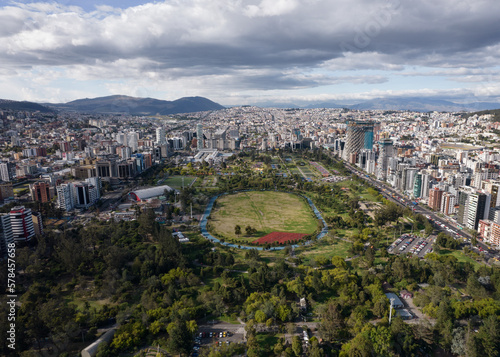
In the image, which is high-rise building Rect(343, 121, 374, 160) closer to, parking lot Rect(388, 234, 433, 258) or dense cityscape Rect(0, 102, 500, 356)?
dense cityscape Rect(0, 102, 500, 356)

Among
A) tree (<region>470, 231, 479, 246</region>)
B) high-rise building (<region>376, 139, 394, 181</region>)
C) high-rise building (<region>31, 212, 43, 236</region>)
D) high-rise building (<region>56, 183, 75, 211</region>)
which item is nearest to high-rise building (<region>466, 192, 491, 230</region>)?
tree (<region>470, 231, 479, 246</region>)

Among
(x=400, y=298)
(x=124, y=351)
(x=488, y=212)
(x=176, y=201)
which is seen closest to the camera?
(x=124, y=351)

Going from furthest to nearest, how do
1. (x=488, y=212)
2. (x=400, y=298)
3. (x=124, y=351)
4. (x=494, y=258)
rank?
(x=488, y=212)
(x=494, y=258)
(x=400, y=298)
(x=124, y=351)

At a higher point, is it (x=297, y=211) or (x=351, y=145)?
(x=351, y=145)

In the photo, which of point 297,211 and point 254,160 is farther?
point 254,160

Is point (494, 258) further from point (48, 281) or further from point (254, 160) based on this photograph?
point (254, 160)

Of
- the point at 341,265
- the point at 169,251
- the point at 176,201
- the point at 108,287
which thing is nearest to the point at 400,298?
the point at 341,265
